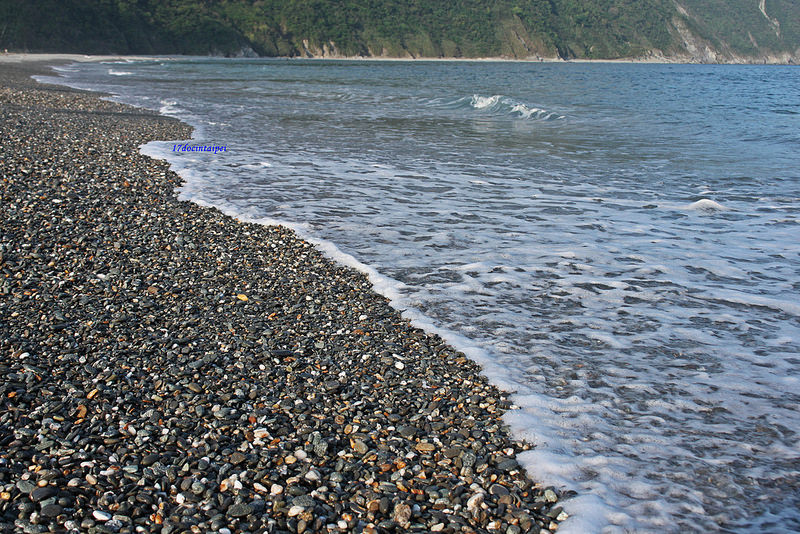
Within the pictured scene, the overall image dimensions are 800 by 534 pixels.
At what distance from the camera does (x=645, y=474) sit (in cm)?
384

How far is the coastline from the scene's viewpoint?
3355 millimetres

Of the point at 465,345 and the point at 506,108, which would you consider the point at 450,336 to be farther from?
the point at 506,108

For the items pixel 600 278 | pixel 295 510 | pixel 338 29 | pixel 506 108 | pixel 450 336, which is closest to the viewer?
pixel 295 510

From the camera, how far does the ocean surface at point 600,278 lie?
3.91m

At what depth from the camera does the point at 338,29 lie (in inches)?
5664

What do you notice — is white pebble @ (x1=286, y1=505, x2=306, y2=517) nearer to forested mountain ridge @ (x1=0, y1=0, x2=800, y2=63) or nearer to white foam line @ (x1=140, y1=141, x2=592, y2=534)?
white foam line @ (x1=140, y1=141, x2=592, y2=534)

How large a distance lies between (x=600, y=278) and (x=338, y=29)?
14920 cm

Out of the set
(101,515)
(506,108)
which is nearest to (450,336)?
(101,515)

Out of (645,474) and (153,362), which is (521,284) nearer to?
(645,474)

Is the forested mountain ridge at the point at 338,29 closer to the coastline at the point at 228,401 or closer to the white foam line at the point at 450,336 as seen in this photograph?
the white foam line at the point at 450,336

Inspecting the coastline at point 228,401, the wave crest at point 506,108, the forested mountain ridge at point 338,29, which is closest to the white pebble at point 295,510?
the coastline at point 228,401

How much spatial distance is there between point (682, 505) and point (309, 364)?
285 centimetres

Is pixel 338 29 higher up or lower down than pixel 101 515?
higher up

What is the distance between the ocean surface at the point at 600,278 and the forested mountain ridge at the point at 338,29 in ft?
325
